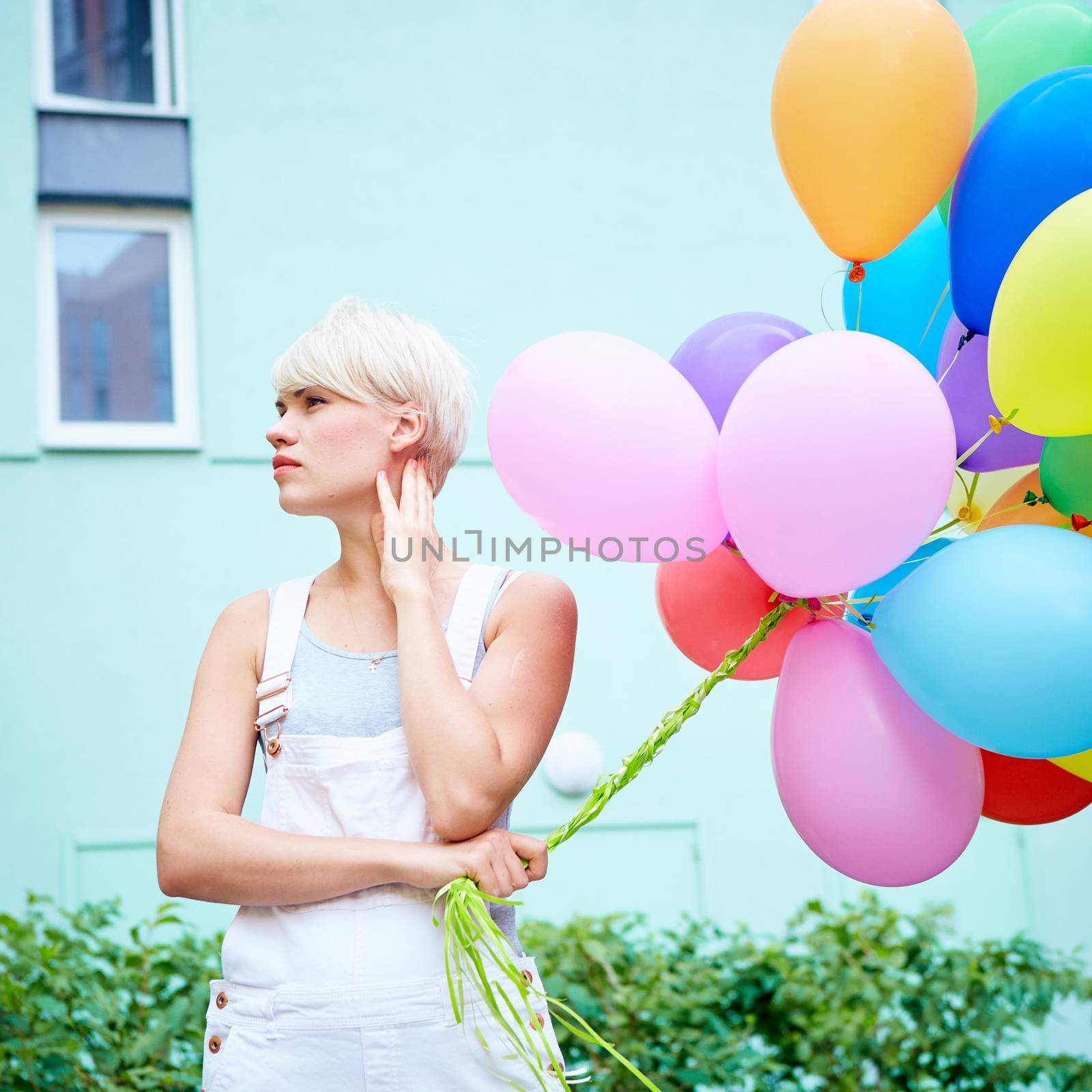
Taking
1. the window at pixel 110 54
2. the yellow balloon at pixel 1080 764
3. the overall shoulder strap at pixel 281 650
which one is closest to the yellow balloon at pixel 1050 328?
the yellow balloon at pixel 1080 764

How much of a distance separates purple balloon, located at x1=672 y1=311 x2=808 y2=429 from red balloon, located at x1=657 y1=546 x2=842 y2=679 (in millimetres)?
236

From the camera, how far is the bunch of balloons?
4.79 ft

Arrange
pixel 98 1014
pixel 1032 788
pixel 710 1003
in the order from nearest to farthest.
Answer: pixel 1032 788
pixel 98 1014
pixel 710 1003

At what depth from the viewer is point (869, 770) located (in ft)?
5.36

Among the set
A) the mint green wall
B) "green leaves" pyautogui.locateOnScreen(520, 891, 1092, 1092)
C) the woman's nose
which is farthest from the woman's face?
the mint green wall

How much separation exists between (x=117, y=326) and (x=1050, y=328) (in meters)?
4.05

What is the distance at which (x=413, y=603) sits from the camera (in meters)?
1.60

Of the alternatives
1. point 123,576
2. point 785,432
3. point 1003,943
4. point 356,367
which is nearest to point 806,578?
point 785,432

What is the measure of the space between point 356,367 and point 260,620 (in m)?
0.39

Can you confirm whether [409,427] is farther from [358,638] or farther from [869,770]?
[869,770]

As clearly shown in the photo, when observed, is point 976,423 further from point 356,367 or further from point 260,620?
point 260,620

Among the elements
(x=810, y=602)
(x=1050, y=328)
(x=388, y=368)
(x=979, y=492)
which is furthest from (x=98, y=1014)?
(x=1050, y=328)

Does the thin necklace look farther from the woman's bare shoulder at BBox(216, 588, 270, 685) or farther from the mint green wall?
the mint green wall

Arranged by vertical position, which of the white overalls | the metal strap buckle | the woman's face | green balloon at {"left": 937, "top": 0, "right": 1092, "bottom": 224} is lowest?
the white overalls
